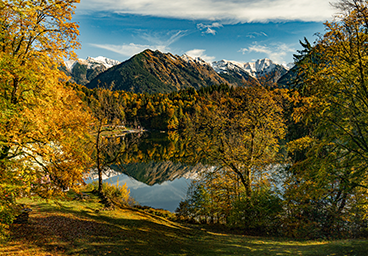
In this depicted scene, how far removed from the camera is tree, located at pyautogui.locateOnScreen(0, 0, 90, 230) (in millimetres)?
8320

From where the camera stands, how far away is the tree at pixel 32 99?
8320 millimetres

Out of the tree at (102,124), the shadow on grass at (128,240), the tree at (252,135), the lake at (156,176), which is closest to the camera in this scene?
the shadow on grass at (128,240)

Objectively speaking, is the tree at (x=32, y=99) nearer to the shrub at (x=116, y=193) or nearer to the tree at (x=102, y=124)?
the tree at (x=102, y=124)

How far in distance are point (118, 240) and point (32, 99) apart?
9276mm

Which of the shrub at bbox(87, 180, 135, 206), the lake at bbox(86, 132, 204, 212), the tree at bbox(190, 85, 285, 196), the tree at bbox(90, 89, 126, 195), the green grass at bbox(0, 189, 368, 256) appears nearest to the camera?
the green grass at bbox(0, 189, 368, 256)

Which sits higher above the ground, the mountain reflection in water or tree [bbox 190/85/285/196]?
tree [bbox 190/85/285/196]

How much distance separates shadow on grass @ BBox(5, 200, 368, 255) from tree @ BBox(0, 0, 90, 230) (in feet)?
10.8

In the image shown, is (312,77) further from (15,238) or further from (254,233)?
(15,238)

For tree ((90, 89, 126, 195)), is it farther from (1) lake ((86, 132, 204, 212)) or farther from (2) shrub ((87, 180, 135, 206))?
(2) shrub ((87, 180, 135, 206))

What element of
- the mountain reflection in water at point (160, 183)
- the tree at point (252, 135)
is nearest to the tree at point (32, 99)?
the tree at point (252, 135)

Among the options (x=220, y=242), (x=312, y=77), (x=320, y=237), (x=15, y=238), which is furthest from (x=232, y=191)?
(x=15, y=238)

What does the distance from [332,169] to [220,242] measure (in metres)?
8.33

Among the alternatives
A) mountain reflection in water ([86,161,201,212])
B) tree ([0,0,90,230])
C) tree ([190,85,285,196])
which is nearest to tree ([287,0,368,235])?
tree ([190,85,285,196])

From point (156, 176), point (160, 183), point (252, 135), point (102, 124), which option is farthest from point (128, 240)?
point (156, 176)
